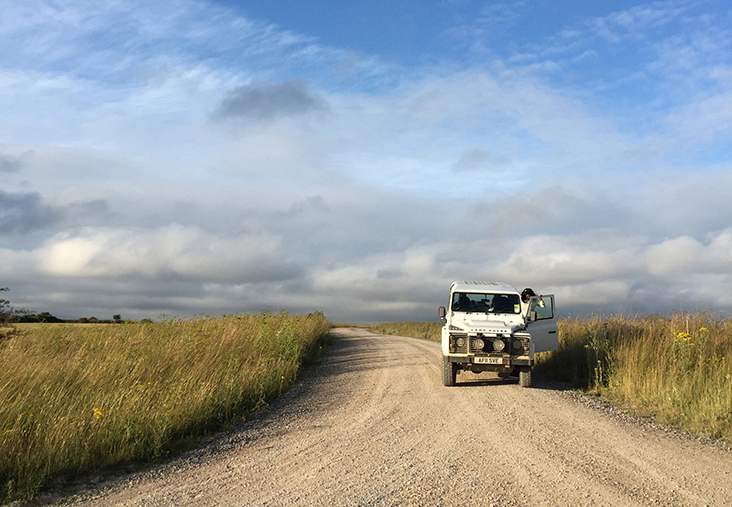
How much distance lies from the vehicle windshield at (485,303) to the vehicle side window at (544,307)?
399mm

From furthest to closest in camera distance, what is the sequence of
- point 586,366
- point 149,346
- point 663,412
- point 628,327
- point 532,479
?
point 628,327 < point 586,366 < point 149,346 < point 663,412 < point 532,479

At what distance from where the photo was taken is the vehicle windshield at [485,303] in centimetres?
1373

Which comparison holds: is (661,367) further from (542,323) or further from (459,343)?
(459,343)

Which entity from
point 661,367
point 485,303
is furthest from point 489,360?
point 661,367

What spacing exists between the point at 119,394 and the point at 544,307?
34.5 ft

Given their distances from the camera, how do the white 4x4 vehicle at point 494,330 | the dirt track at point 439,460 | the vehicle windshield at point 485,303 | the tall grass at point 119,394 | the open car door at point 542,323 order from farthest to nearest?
1. the vehicle windshield at point 485,303
2. the open car door at point 542,323
3. the white 4x4 vehicle at point 494,330
4. the tall grass at point 119,394
5. the dirt track at point 439,460

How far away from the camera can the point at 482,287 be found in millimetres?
14219

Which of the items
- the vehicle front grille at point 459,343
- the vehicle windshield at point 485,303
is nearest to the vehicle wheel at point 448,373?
the vehicle front grille at point 459,343

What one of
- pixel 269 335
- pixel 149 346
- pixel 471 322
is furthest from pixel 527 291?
pixel 149 346

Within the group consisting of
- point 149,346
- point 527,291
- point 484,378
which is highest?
point 527,291

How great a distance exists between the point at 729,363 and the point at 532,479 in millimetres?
7313

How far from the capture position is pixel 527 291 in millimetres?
13969

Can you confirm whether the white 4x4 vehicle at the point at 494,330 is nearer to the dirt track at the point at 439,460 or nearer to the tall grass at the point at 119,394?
the dirt track at the point at 439,460

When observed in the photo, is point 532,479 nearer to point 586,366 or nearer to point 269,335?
point 586,366
